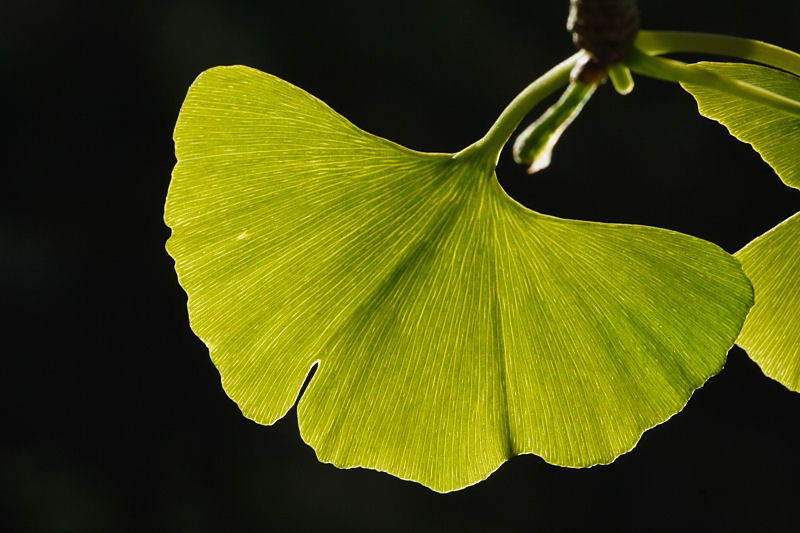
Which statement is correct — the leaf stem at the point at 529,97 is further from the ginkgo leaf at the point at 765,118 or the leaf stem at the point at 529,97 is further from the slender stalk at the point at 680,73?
the ginkgo leaf at the point at 765,118

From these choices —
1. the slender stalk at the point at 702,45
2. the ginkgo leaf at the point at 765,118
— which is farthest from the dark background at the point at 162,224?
the slender stalk at the point at 702,45

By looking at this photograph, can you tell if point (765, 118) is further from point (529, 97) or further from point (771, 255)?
point (529, 97)

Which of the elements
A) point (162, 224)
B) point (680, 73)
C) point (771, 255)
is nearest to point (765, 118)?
point (771, 255)

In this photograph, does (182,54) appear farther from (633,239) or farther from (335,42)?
(633,239)

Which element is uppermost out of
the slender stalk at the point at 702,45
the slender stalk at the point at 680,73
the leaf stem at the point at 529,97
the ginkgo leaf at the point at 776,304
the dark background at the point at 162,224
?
the slender stalk at the point at 702,45

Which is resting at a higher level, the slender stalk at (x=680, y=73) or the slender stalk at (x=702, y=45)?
the slender stalk at (x=702, y=45)

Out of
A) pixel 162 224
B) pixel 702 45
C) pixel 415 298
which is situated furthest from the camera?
pixel 162 224

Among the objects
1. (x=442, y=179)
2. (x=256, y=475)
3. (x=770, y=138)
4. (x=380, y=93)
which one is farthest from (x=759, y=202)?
(x=442, y=179)
